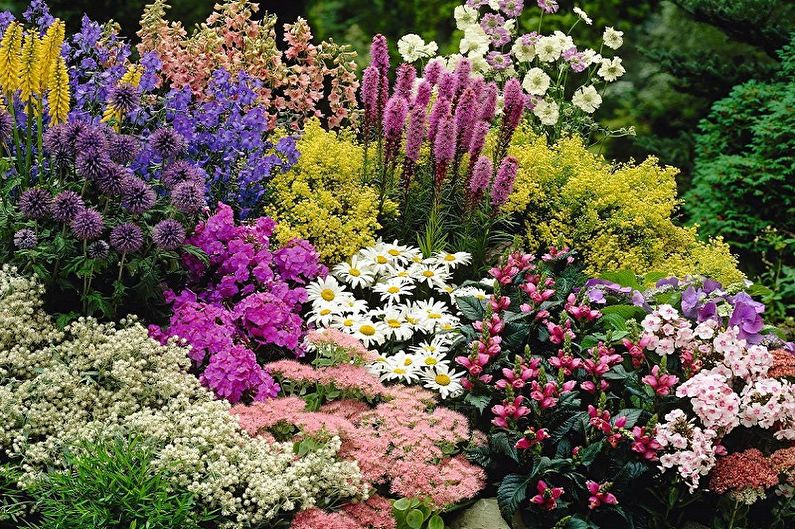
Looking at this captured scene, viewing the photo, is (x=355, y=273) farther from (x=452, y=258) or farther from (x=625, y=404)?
(x=625, y=404)

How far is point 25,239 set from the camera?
3.90 m

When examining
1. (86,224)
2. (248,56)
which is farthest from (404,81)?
(86,224)

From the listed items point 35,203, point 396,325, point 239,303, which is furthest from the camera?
point 396,325

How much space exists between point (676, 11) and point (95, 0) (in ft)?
22.7

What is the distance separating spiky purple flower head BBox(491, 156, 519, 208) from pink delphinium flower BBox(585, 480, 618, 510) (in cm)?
169

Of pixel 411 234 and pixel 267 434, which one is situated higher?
pixel 411 234

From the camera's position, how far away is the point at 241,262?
14.9 ft

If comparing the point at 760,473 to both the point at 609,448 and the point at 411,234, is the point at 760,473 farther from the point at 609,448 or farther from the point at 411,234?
the point at 411,234

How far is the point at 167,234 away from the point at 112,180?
32cm

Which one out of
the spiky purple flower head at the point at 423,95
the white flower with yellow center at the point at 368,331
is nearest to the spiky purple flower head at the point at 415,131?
the spiky purple flower head at the point at 423,95

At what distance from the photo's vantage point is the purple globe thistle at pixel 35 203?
3.91m

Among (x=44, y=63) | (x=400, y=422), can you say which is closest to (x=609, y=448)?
(x=400, y=422)

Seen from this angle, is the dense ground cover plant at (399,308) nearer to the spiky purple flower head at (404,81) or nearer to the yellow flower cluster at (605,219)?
the yellow flower cluster at (605,219)

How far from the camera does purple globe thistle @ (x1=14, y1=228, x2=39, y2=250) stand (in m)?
3.89
